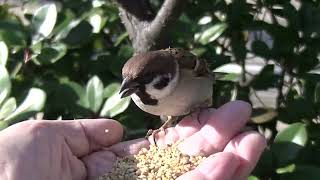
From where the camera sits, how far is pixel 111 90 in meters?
1.93

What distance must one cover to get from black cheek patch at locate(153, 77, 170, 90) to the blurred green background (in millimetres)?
113

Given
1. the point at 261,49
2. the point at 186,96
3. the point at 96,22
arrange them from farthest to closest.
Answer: the point at 96,22 < the point at 261,49 < the point at 186,96

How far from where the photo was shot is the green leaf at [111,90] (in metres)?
1.91

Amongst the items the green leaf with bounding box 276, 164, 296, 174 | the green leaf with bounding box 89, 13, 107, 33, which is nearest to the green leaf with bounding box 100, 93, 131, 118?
the green leaf with bounding box 89, 13, 107, 33

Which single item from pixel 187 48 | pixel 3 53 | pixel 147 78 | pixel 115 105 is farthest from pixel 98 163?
pixel 187 48

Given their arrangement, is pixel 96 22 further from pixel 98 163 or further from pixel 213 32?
pixel 98 163

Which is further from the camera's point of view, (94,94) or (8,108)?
(94,94)

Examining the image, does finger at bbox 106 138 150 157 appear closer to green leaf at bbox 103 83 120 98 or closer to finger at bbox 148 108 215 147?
finger at bbox 148 108 215 147

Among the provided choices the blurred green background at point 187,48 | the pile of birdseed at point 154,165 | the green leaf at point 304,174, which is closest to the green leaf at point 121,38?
the blurred green background at point 187,48

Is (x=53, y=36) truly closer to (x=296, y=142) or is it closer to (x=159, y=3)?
(x=159, y=3)

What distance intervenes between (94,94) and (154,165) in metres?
0.28

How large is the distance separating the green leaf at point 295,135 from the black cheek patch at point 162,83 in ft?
1.08

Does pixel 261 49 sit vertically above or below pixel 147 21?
below

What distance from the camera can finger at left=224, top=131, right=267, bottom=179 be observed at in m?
1.57
